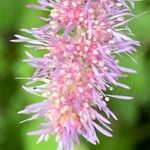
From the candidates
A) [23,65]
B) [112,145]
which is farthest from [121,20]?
[112,145]

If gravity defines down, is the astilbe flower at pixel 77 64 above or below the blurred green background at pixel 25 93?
above

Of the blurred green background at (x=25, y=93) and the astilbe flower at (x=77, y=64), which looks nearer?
the astilbe flower at (x=77, y=64)

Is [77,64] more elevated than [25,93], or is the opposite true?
[77,64]

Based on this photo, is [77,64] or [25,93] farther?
[25,93]

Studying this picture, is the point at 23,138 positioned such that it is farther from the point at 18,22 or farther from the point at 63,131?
the point at 63,131

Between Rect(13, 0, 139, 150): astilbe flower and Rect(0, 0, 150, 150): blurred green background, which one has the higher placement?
Rect(13, 0, 139, 150): astilbe flower
